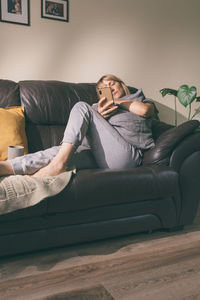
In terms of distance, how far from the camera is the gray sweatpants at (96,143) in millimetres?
1673

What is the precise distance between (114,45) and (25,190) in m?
1.94

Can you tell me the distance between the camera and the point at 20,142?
76.6 inches

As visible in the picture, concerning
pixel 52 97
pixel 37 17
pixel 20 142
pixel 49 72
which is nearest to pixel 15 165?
pixel 20 142

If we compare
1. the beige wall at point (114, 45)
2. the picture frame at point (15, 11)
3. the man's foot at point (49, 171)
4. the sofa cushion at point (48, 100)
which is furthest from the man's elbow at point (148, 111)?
the picture frame at point (15, 11)

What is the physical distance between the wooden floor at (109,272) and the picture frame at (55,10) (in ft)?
6.38

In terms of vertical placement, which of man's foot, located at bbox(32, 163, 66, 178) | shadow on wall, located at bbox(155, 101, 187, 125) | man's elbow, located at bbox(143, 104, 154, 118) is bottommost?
man's foot, located at bbox(32, 163, 66, 178)

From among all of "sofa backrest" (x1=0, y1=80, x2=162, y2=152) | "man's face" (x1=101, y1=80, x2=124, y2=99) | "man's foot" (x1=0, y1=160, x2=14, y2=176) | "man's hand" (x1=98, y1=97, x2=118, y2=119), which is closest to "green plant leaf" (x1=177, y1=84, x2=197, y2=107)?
"sofa backrest" (x1=0, y1=80, x2=162, y2=152)

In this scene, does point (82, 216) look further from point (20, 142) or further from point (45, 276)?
point (20, 142)

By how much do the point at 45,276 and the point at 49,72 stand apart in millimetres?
1797

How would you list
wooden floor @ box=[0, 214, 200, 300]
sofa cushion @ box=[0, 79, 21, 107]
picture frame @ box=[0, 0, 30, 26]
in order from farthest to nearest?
picture frame @ box=[0, 0, 30, 26] < sofa cushion @ box=[0, 79, 21, 107] < wooden floor @ box=[0, 214, 200, 300]

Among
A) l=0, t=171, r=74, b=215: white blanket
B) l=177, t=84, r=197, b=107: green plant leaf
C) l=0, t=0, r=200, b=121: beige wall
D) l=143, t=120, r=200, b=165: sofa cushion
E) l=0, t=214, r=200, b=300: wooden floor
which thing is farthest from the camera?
l=177, t=84, r=197, b=107: green plant leaf

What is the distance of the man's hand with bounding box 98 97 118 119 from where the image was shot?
6.14 ft

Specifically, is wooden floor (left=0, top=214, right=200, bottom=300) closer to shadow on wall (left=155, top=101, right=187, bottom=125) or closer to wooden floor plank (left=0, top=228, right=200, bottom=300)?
wooden floor plank (left=0, top=228, right=200, bottom=300)

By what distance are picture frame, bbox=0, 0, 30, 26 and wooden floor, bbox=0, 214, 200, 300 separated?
6.13 ft
